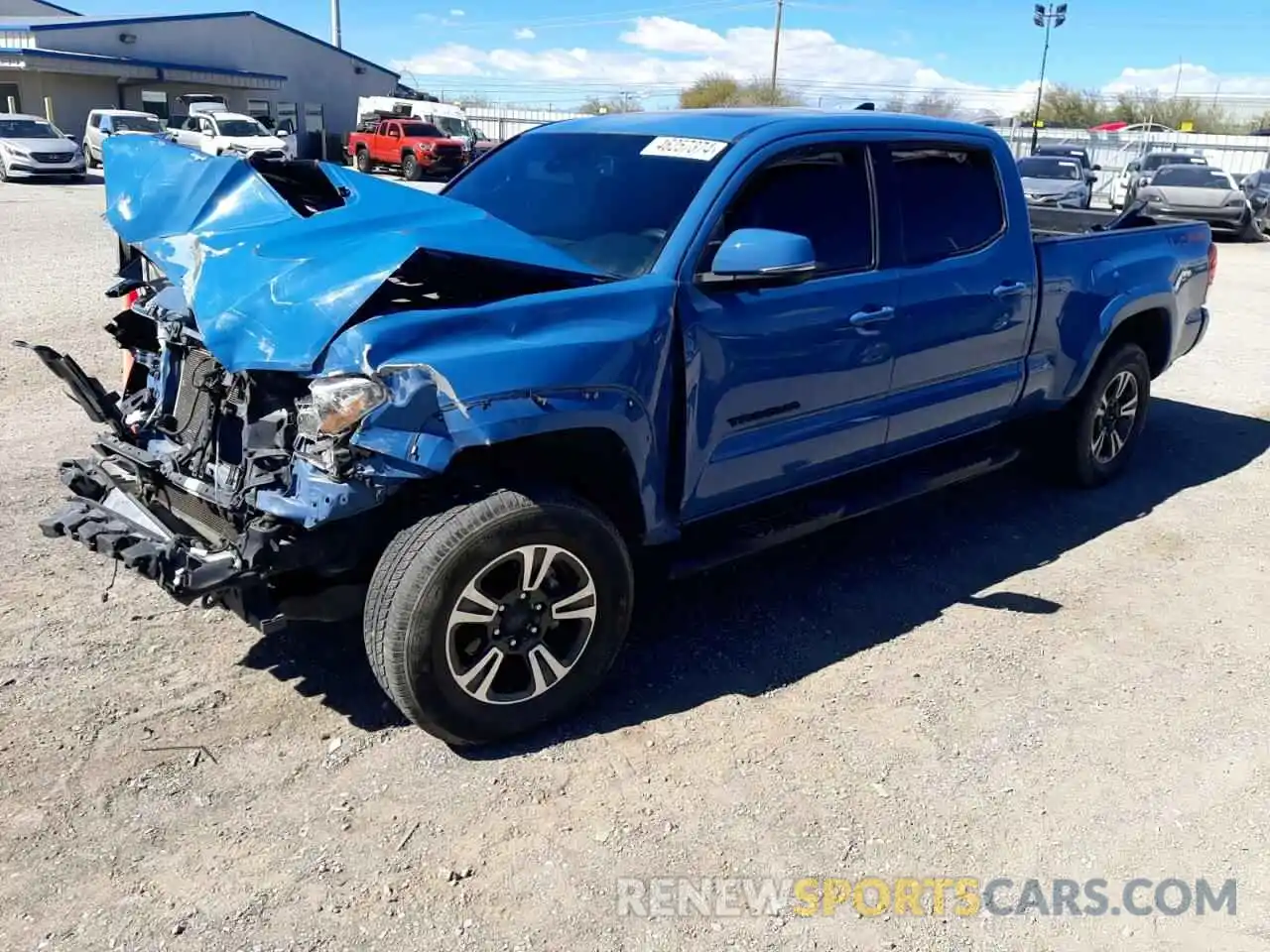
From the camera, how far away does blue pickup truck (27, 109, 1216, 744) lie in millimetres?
3100

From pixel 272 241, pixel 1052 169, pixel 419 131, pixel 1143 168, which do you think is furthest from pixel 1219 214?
pixel 419 131

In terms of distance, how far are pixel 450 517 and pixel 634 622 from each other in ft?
4.38

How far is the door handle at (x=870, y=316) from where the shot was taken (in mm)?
4172

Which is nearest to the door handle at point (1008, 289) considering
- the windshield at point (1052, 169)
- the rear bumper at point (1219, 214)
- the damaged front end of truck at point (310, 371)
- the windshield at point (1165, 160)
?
the damaged front end of truck at point (310, 371)

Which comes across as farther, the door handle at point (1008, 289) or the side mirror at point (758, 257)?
the door handle at point (1008, 289)

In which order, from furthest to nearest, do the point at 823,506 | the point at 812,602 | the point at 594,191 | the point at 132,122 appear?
the point at 132,122 → the point at 812,602 → the point at 823,506 → the point at 594,191

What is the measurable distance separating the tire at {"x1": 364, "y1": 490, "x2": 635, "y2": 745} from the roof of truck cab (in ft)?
5.43

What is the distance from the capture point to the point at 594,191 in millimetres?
4172

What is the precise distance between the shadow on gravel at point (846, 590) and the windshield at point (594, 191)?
1.48 meters

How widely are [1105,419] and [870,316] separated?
2504 mm

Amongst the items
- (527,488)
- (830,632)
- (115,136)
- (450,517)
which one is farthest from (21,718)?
(830,632)

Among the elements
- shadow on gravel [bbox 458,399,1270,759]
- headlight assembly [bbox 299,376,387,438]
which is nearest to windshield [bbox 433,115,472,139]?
shadow on gravel [bbox 458,399,1270,759]

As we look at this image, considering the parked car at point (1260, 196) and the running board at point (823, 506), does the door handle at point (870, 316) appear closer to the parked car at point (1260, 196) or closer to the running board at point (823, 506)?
the running board at point (823, 506)

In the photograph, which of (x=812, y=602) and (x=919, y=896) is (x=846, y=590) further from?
(x=919, y=896)
